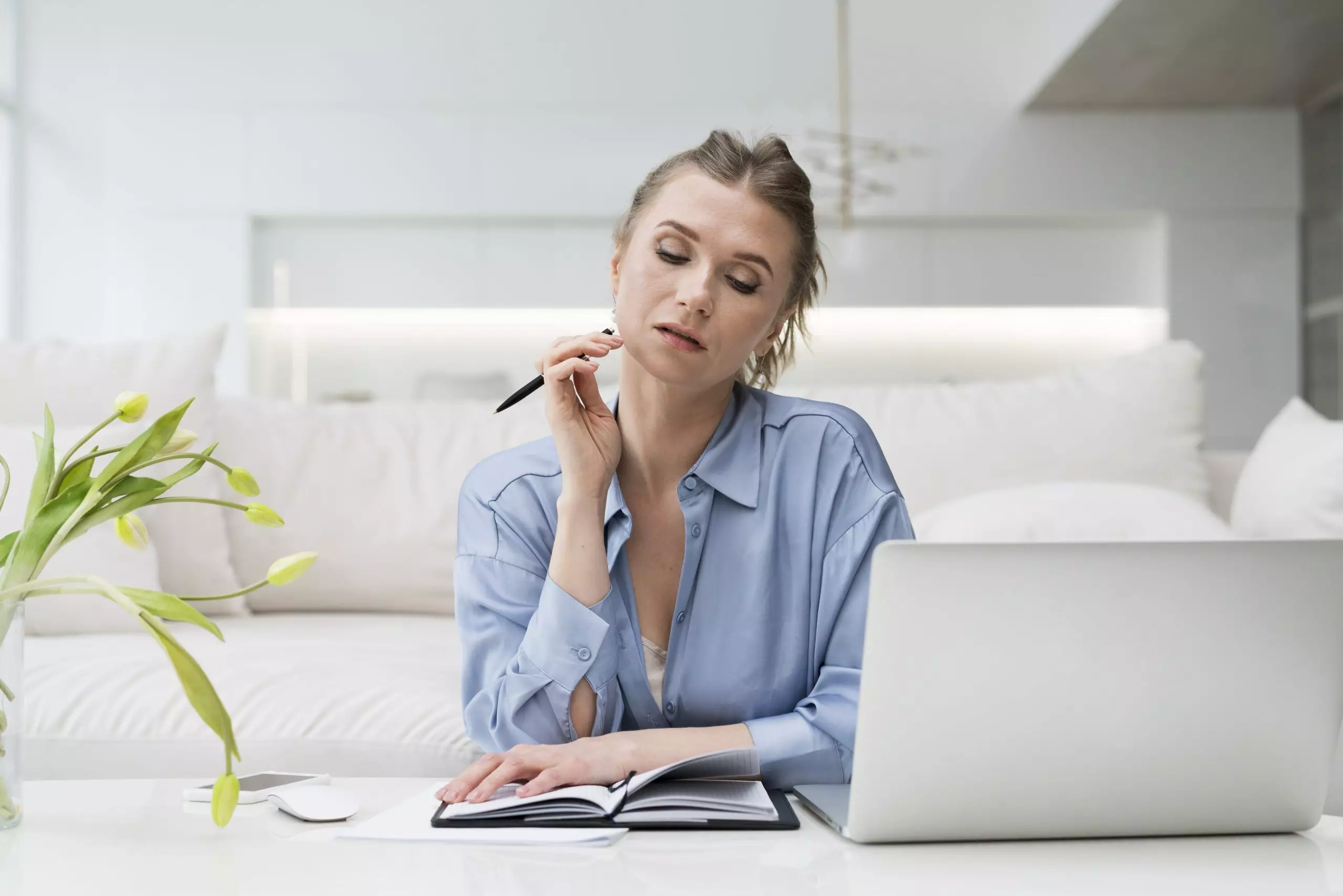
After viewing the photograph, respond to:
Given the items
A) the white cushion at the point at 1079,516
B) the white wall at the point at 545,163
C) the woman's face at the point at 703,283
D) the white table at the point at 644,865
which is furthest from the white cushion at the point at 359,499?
the white wall at the point at 545,163

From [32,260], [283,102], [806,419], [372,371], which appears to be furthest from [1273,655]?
[32,260]

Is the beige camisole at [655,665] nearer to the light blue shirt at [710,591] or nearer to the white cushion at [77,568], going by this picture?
the light blue shirt at [710,591]

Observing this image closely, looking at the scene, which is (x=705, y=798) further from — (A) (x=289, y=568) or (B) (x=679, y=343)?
(B) (x=679, y=343)

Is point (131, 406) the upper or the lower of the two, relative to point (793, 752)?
upper

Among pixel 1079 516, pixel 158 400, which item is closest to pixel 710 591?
pixel 1079 516

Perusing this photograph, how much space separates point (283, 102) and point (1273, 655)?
17.4 ft

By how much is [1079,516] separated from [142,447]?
131 centimetres

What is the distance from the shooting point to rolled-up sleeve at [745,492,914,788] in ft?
3.43

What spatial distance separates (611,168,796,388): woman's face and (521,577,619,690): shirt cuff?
0.24 m

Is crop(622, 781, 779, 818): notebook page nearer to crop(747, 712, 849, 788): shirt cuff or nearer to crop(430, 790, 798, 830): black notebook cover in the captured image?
crop(430, 790, 798, 830): black notebook cover

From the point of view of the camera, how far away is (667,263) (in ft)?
3.79

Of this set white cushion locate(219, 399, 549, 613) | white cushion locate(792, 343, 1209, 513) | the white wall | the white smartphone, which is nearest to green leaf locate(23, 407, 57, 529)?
the white smartphone

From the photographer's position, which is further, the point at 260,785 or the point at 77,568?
the point at 77,568

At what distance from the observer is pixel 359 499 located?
2.09 m
